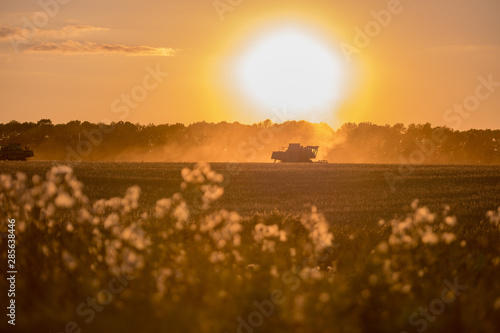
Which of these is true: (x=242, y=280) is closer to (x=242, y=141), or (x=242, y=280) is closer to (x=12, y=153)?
(x=12, y=153)

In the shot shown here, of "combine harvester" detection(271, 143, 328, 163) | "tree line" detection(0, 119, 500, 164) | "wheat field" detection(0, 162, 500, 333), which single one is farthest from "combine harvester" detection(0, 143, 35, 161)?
"wheat field" detection(0, 162, 500, 333)

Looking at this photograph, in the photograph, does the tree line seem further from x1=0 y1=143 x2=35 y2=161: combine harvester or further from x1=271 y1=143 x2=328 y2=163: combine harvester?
x1=271 y1=143 x2=328 y2=163: combine harvester

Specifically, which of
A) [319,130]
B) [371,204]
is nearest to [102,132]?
[319,130]

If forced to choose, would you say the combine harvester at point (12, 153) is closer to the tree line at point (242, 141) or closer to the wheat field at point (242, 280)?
the tree line at point (242, 141)

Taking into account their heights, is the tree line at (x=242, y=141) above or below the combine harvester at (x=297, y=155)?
above

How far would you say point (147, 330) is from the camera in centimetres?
486

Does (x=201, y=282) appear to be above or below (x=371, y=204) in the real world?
below

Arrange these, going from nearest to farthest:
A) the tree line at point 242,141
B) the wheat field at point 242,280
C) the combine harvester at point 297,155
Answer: the wheat field at point 242,280 < the combine harvester at point 297,155 < the tree line at point 242,141

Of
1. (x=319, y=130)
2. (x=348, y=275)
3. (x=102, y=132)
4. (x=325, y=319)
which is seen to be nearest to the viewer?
(x=325, y=319)

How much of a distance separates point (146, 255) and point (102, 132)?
100 m

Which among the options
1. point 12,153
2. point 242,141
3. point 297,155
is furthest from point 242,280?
point 242,141

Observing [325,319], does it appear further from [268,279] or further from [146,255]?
[146,255]

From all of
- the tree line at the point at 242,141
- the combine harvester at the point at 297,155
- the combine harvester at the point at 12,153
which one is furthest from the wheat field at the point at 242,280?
the tree line at the point at 242,141

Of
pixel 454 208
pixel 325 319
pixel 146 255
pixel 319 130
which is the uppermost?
pixel 319 130
